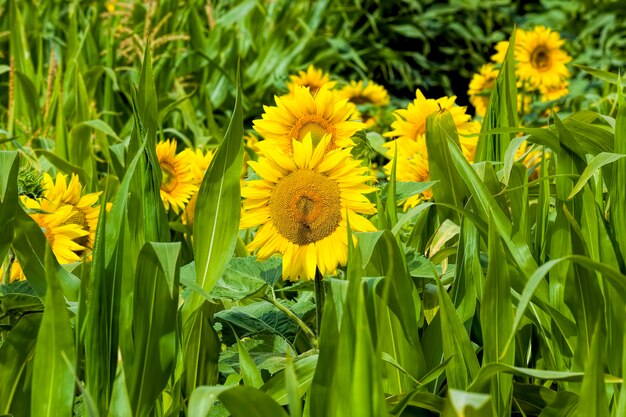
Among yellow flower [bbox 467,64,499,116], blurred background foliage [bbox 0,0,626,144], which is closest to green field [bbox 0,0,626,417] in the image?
blurred background foliage [bbox 0,0,626,144]

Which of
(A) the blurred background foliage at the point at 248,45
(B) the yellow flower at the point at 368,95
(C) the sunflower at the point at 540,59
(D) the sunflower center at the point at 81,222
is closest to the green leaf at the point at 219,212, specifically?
(D) the sunflower center at the point at 81,222

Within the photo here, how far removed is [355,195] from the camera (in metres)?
1.29

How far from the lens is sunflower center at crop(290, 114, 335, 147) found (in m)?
1.44

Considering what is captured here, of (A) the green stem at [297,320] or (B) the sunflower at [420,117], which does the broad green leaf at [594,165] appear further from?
(B) the sunflower at [420,117]

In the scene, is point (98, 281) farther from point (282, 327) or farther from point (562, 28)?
point (562, 28)

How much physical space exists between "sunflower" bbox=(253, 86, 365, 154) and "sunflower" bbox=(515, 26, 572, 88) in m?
1.81

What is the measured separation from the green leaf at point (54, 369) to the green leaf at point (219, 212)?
26 cm

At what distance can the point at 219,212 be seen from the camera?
4.39ft

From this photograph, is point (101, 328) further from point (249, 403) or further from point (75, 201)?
point (75, 201)

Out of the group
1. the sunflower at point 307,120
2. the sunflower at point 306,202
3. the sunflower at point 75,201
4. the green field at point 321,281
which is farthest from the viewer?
the sunflower at point 75,201

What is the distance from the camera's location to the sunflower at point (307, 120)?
4.74ft

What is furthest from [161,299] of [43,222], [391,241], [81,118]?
[81,118]

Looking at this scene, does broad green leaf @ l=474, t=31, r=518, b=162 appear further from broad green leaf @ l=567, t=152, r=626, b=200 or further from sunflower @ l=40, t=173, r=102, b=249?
sunflower @ l=40, t=173, r=102, b=249

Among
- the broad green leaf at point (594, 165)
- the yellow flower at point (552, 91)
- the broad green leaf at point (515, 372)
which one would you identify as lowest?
the broad green leaf at point (515, 372)
